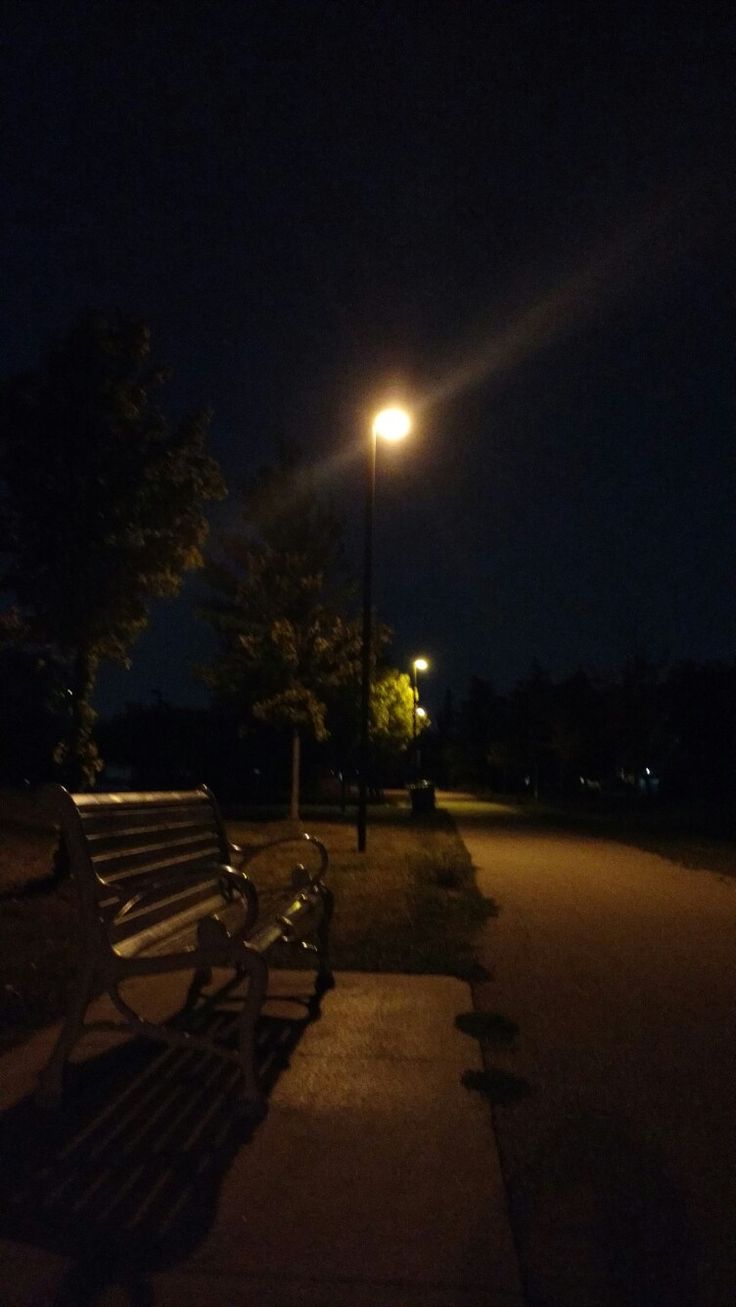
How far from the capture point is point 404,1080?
18.8 ft

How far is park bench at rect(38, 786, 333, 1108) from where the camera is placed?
5211 millimetres

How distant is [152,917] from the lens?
237 inches

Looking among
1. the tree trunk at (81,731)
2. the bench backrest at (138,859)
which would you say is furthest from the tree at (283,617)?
the bench backrest at (138,859)

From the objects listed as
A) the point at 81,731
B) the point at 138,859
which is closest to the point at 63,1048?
the point at 138,859

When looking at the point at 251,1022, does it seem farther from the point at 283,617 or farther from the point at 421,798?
the point at 421,798

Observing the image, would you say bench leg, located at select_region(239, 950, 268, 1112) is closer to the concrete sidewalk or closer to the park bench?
the park bench

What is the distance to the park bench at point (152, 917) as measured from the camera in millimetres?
5211

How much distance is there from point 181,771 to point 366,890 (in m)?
35.4

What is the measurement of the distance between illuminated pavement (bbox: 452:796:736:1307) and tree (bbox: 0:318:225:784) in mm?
4659

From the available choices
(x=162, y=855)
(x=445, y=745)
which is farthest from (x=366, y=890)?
(x=445, y=745)

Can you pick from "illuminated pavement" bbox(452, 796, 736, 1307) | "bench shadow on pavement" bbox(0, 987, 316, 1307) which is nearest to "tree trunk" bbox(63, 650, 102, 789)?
"illuminated pavement" bbox(452, 796, 736, 1307)

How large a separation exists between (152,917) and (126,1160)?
5.09 feet

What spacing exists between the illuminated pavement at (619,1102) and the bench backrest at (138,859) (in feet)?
5.71

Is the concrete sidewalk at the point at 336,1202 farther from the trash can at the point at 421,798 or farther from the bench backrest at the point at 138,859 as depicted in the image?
the trash can at the point at 421,798
